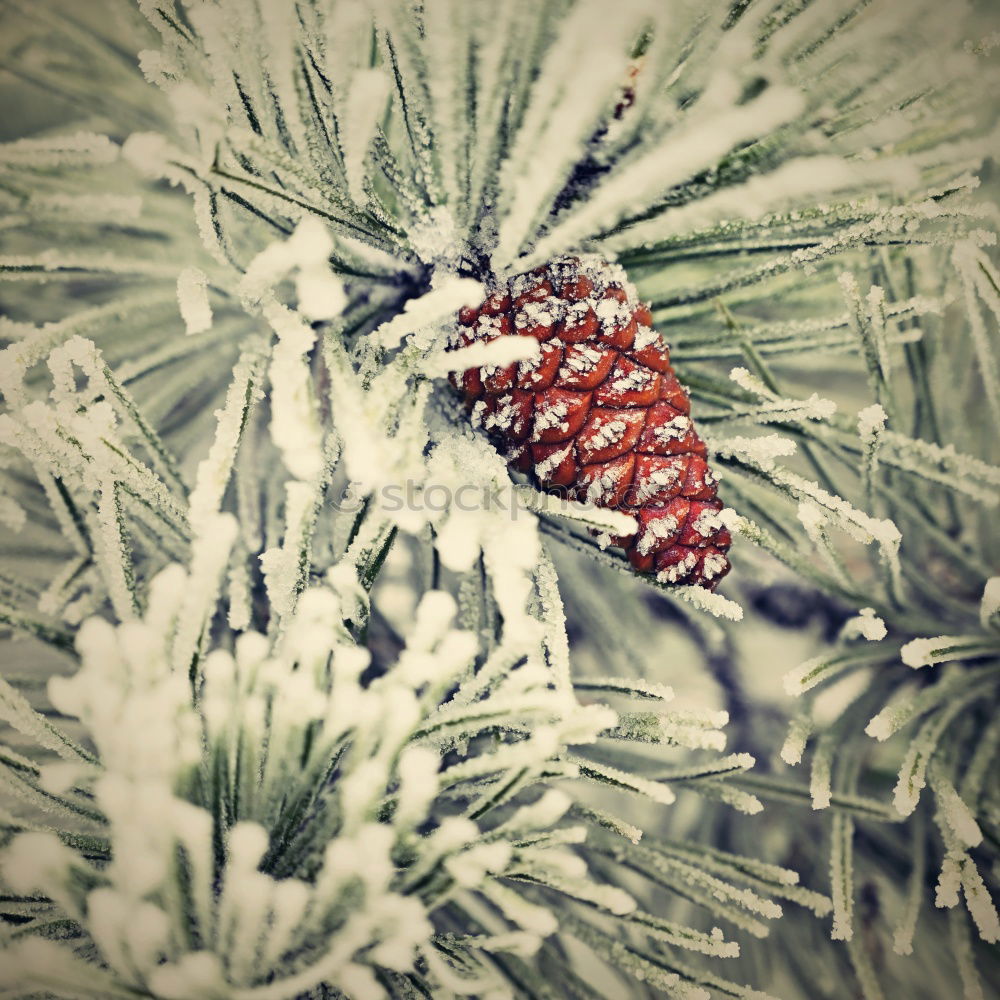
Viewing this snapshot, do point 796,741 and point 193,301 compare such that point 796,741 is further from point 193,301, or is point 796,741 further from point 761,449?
point 193,301

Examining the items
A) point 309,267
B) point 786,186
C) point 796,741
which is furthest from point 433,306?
point 796,741

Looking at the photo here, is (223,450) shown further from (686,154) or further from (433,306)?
(686,154)

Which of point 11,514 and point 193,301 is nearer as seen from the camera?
point 193,301

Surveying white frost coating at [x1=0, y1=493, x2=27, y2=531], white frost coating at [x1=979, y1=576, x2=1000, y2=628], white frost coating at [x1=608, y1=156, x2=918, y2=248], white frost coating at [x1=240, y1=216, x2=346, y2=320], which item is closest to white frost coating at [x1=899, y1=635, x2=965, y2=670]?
white frost coating at [x1=979, y1=576, x2=1000, y2=628]

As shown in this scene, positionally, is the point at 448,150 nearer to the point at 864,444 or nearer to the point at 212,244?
the point at 212,244

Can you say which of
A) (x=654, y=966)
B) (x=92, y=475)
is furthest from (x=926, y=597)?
(x=92, y=475)

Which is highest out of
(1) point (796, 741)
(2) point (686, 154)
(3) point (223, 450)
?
(2) point (686, 154)

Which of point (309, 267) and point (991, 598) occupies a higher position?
point (309, 267)
